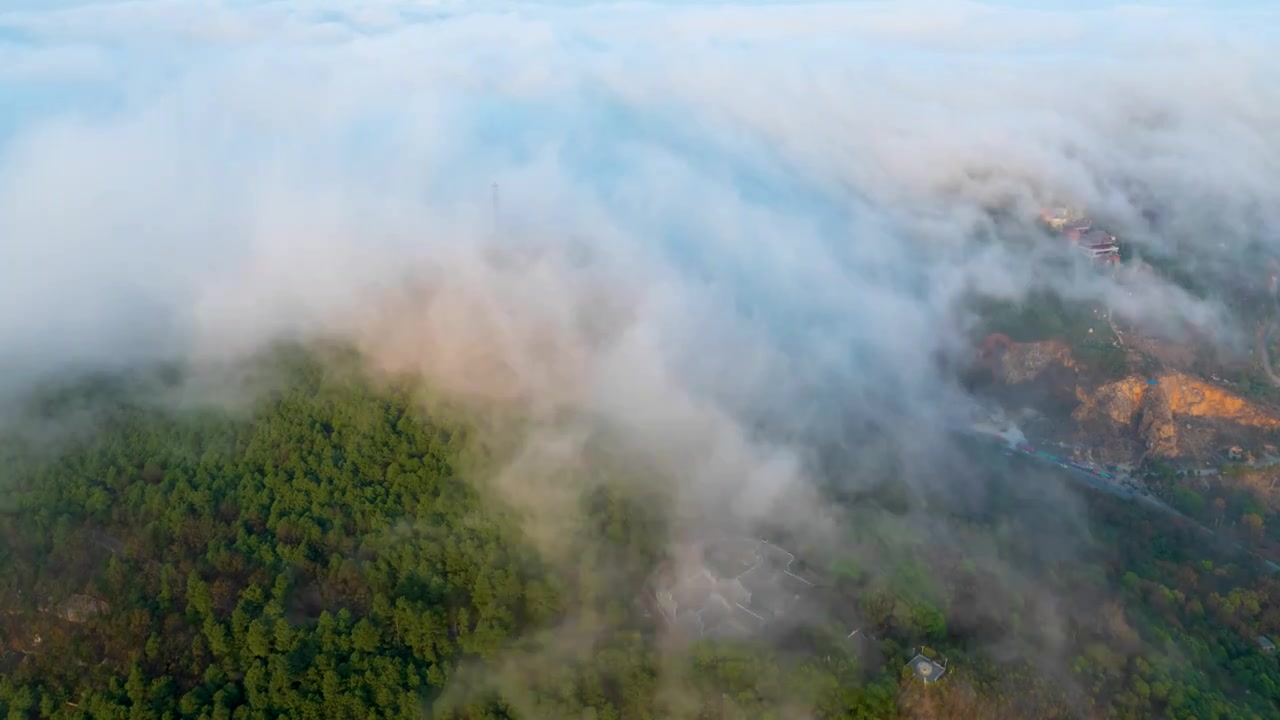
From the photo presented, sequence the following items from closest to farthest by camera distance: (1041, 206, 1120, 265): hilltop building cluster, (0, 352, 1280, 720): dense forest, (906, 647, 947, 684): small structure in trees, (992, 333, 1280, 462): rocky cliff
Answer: (0, 352, 1280, 720): dense forest
(906, 647, 947, 684): small structure in trees
(992, 333, 1280, 462): rocky cliff
(1041, 206, 1120, 265): hilltop building cluster

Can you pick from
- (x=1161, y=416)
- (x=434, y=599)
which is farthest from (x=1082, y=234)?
(x=434, y=599)

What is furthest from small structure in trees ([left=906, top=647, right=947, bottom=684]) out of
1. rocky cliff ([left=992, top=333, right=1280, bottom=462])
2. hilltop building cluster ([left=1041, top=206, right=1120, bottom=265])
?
hilltop building cluster ([left=1041, top=206, right=1120, bottom=265])

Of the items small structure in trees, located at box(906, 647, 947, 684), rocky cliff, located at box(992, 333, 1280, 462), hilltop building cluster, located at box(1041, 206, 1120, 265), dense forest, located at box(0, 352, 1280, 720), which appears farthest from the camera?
hilltop building cluster, located at box(1041, 206, 1120, 265)

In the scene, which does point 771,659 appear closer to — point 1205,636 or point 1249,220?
point 1205,636

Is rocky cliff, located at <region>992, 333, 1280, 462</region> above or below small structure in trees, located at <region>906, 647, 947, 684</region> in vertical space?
below

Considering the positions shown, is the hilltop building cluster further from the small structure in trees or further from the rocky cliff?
the small structure in trees

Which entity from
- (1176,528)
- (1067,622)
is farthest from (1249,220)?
(1067,622)

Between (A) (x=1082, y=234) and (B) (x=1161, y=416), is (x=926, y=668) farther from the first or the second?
(A) (x=1082, y=234)
